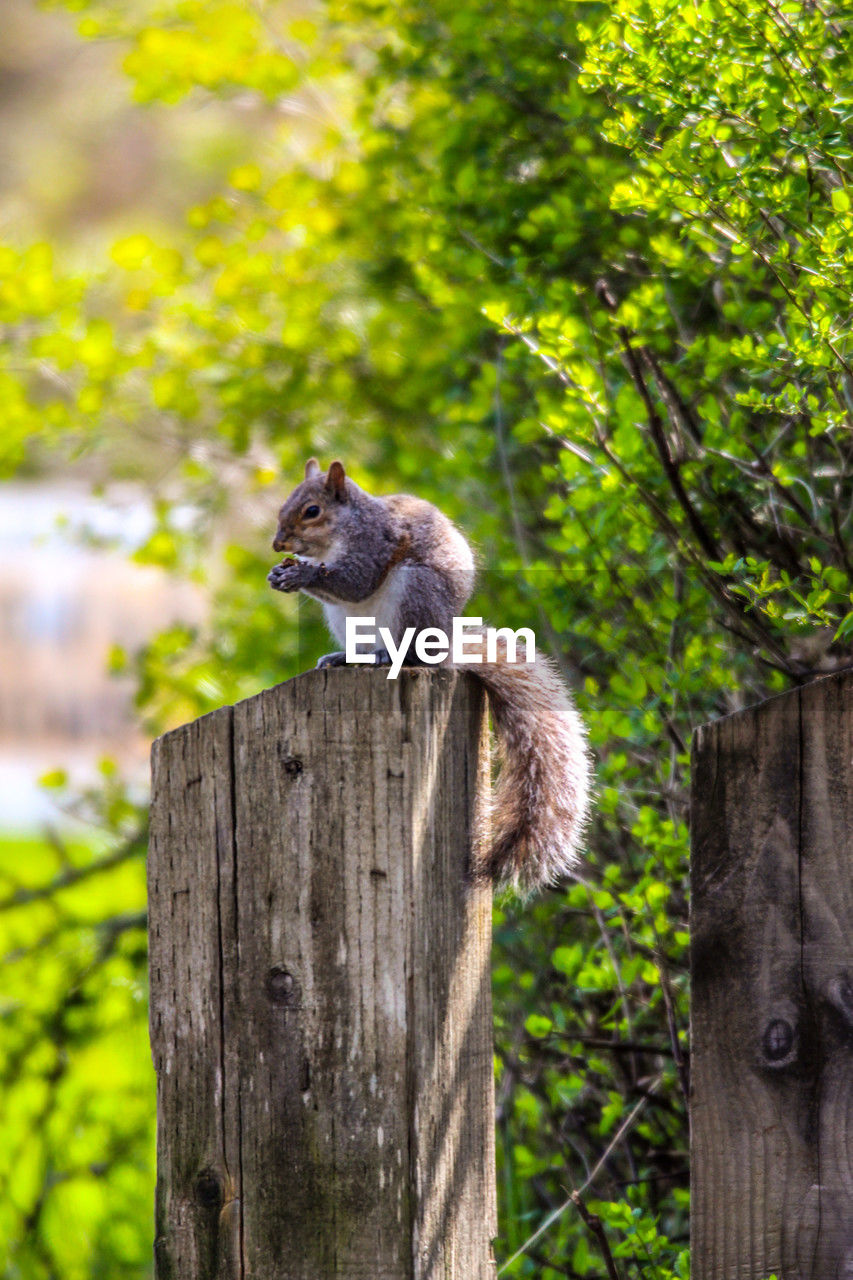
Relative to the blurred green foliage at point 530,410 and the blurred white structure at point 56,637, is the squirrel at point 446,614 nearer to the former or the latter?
the blurred green foliage at point 530,410

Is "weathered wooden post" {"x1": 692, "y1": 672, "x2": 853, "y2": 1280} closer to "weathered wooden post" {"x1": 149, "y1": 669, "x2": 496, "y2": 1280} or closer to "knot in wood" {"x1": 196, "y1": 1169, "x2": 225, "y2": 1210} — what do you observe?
"weathered wooden post" {"x1": 149, "y1": 669, "x2": 496, "y2": 1280}

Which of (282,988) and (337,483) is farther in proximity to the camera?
(337,483)

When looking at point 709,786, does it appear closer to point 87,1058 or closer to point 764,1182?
point 764,1182

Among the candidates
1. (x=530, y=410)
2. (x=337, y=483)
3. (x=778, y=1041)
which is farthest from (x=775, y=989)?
(x=530, y=410)

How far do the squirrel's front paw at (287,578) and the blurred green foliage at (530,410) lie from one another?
0.18 meters

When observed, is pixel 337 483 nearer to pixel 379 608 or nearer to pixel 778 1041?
pixel 379 608

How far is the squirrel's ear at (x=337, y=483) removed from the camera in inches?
81.0

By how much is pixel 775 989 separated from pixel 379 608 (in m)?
0.93

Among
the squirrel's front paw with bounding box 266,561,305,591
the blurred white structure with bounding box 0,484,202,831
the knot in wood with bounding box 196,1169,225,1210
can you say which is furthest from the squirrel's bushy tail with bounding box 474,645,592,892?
the blurred white structure with bounding box 0,484,202,831

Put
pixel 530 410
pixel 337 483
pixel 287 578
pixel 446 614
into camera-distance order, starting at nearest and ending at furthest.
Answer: pixel 287 578 < pixel 446 614 < pixel 337 483 < pixel 530 410

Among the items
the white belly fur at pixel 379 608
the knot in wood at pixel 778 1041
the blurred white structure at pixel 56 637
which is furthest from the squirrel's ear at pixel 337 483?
the blurred white structure at pixel 56 637

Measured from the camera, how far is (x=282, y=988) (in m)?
1.06

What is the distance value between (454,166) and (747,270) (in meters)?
0.82

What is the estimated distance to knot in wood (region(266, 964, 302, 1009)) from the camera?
3.47ft
